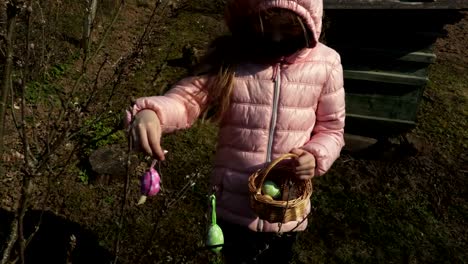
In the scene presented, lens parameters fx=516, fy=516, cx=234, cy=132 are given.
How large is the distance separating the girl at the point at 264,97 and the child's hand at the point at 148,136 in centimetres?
24

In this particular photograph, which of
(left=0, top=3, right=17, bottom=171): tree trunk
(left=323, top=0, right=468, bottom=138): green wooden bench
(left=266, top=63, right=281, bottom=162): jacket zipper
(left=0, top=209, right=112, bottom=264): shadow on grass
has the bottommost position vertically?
(left=0, top=209, right=112, bottom=264): shadow on grass

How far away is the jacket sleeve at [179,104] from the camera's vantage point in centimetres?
204

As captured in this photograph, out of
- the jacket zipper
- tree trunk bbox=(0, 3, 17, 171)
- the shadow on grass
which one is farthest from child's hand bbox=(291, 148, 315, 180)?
the shadow on grass

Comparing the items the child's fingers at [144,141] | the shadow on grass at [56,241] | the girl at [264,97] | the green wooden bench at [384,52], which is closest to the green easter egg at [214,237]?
the girl at [264,97]

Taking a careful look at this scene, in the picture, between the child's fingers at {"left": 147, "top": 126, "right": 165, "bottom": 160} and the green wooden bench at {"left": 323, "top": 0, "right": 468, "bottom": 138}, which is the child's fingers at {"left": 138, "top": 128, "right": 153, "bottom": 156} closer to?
A: the child's fingers at {"left": 147, "top": 126, "right": 165, "bottom": 160}

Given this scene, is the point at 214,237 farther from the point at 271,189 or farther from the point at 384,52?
the point at 384,52

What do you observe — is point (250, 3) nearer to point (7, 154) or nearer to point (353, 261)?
point (353, 261)

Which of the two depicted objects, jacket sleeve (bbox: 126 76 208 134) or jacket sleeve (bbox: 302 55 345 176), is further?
jacket sleeve (bbox: 302 55 345 176)

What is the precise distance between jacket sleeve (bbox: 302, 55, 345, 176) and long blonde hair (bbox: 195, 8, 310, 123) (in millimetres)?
238

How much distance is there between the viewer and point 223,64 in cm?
232

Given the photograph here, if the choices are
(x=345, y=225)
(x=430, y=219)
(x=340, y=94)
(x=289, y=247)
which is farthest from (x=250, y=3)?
(x=430, y=219)

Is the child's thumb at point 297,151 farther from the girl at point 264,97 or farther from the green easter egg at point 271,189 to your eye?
the green easter egg at point 271,189

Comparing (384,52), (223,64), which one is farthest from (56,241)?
(384,52)

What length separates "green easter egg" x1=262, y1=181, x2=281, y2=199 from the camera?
2412mm
